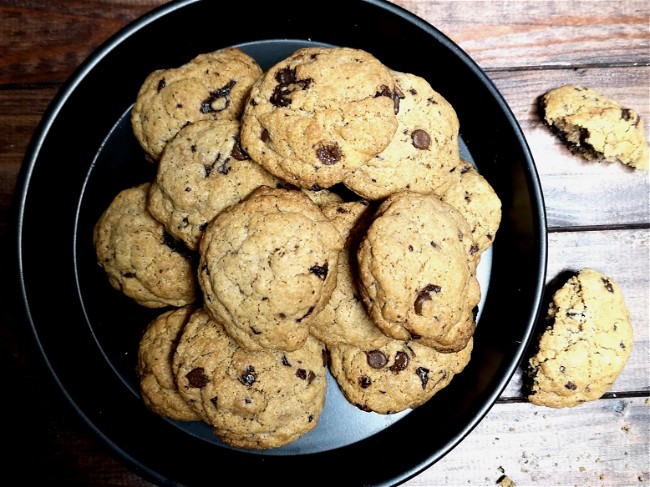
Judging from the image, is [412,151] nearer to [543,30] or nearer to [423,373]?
[423,373]

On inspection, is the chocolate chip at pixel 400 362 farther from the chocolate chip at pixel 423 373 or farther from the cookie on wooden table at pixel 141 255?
the cookie on wooden table at pixel 141 255

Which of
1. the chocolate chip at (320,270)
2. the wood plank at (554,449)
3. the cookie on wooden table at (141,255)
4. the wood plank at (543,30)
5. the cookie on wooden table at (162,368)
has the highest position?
the wood plank at (543,30)

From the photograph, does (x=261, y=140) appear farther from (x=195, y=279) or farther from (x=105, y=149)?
(x=105, y=149)

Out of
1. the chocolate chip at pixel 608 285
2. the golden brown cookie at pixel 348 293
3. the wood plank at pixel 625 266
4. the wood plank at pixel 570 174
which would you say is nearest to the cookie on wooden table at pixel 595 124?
the wood plank at pixel 570 174

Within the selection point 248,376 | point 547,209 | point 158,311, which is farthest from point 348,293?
point 547,209

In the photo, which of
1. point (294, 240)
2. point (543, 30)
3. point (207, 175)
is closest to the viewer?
point (294, 240)

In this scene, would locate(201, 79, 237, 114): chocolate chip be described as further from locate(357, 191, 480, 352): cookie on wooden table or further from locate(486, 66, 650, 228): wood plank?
locate(486, 66, 650, 228): wood plank
